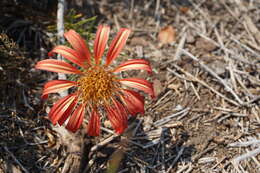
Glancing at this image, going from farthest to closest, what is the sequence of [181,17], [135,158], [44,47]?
[181,17] < [44,47] < [135,158]

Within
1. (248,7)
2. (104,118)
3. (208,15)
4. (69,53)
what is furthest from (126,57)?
(248,7)

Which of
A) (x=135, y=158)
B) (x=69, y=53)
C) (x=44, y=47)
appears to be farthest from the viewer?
(x=44, y=47)

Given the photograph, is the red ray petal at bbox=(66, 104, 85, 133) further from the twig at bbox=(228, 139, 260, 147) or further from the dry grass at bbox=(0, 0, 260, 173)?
the twig at bbox=(228, 139, 260, 147)

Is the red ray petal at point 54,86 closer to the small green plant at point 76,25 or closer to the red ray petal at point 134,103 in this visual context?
the red ray petal at point 134,103

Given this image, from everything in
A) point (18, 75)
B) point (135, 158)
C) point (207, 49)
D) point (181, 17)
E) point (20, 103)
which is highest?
point (181, 17)

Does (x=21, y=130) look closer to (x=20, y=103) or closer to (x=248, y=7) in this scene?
(x=20, y=103)

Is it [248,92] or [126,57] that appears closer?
[248,92]

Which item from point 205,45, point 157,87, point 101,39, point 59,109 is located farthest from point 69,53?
point 205,45

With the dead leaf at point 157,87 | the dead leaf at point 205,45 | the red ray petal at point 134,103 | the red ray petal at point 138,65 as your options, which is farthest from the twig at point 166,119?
the dead leaf at point 205,45
